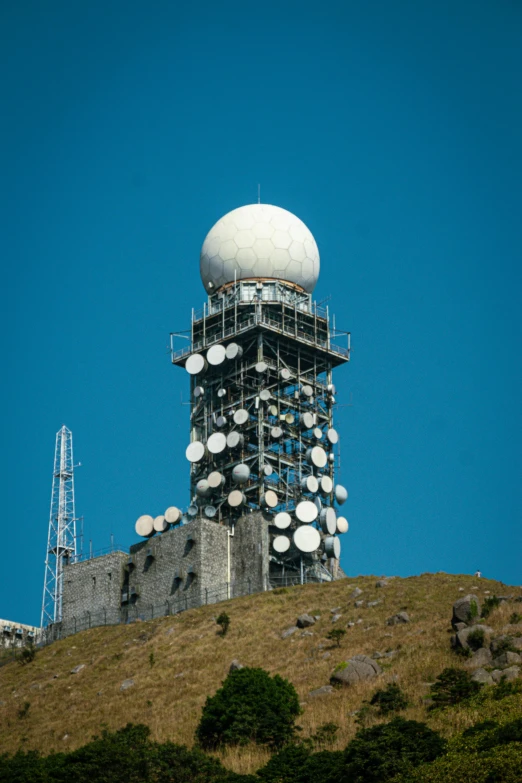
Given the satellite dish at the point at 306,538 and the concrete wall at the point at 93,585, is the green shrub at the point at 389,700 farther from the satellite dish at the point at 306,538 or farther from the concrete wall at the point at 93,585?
the concrete wall at the point at 93,585

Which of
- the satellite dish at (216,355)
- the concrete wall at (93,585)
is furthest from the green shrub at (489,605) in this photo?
the satellite dish at (216,355)

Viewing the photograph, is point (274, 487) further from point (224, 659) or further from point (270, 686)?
point (270, 686)

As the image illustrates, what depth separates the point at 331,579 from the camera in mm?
76375

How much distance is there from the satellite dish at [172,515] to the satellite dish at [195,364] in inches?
338

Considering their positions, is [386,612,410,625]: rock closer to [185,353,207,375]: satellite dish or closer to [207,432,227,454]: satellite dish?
[207,432,227,454]: satellite dish

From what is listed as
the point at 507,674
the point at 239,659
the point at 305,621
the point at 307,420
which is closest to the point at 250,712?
the point at 507,674

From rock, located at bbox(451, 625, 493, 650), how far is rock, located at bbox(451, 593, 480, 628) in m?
1.90

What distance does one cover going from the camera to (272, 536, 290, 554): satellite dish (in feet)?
238

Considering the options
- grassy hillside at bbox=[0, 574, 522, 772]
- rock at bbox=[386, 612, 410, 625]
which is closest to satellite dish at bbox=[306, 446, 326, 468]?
grassy hillside at bbox=[0, 574, 522, 772]

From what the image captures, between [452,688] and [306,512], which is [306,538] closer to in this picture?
[306,512]

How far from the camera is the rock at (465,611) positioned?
2117 inches

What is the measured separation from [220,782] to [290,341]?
135 ft

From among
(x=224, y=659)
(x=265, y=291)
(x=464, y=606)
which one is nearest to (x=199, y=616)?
(x=224, y=659)

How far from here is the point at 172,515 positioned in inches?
2977
